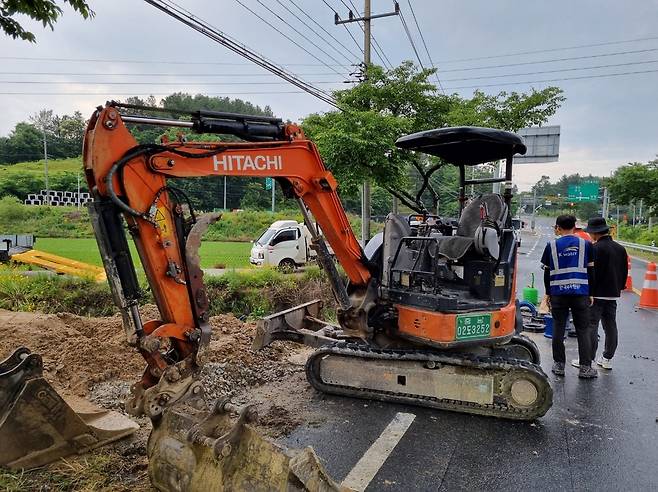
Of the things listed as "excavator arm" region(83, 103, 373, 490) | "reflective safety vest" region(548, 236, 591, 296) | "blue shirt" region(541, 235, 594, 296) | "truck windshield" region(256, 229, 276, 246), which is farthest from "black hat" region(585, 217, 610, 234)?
"truck windshield" region(256, 229, 276, 246)

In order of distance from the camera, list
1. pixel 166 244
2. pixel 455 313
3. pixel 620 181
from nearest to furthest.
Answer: pixel 166 244
pixel 455 313
pixel 620 181

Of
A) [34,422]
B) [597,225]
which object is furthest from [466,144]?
[34,422]

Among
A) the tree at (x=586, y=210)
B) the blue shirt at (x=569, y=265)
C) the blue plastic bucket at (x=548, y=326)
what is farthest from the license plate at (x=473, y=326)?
the tree at (x=586, y=210)

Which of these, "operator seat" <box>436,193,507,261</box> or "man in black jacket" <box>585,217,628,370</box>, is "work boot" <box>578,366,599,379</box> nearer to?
"man in black jacket" <box>585,217,628,370</box>

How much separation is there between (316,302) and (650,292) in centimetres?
846

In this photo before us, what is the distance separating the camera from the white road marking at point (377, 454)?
361cm

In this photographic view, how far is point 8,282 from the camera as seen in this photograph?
920 centimetres

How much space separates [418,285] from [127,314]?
10.1 feet

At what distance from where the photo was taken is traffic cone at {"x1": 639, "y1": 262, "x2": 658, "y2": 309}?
34.6ft

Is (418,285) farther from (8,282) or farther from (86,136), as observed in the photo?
(8,282)

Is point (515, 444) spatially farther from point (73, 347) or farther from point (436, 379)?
point (73, 347)

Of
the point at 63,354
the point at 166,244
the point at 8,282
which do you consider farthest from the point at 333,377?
the point at 8,282

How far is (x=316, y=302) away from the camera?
21.3ft

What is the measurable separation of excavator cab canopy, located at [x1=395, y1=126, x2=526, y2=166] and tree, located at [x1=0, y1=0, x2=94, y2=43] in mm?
3483
